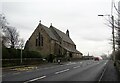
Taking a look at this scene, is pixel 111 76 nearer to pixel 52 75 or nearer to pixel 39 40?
pixel 52 75

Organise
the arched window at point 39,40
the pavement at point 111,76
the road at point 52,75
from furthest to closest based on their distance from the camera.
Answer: the arched window at point 39,40 < the pavement at point 111,76 < the road at point 52,75

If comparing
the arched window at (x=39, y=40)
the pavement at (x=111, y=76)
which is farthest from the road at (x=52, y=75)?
the arched window at (x=39, y=40)

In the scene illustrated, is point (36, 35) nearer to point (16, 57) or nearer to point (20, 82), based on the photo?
point (16, 57)

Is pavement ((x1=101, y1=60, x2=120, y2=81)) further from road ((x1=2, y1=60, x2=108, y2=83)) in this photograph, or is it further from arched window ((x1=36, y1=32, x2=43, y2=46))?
arched window ((x1=36, y1=32, x2=43, y2=46))

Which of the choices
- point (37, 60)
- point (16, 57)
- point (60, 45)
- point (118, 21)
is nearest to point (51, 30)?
point (60, 45)

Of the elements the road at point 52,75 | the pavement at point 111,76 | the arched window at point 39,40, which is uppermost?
the arched window at point 39,40

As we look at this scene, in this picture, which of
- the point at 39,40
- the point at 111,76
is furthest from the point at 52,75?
the point at 39,40

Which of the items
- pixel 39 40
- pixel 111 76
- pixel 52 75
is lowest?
pixel 111 76

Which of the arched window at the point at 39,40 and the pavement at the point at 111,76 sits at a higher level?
the arched window at the point at 39,40

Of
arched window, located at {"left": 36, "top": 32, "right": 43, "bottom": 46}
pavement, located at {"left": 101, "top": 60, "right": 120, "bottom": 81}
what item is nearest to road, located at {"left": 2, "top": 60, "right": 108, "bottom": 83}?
pavement, located at {"left": 101, "top": 60, "right": 120, "bottom": 81}

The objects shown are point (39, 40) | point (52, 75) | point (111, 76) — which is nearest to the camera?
point (52, 75)

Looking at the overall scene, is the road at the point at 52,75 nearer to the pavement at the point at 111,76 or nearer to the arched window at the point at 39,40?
the pavement at the point at 111,76

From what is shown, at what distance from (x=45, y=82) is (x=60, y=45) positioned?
263ft

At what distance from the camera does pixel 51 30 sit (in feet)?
346
